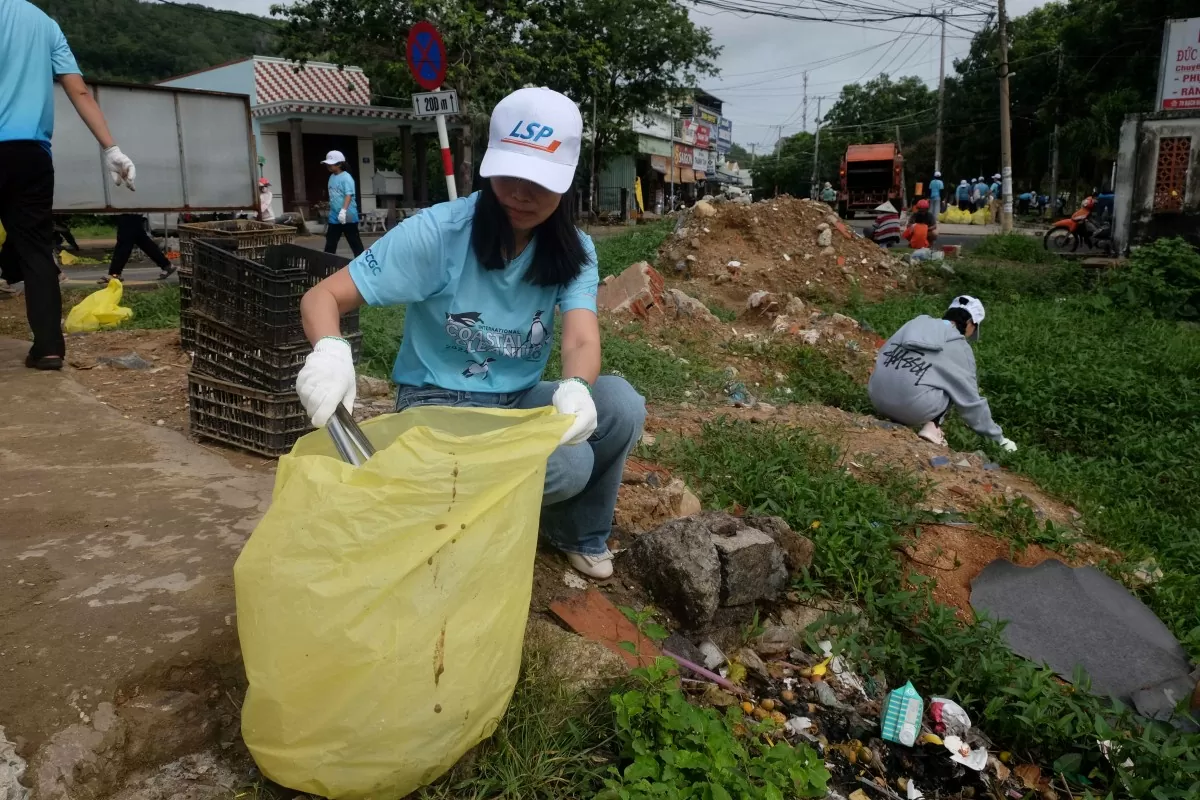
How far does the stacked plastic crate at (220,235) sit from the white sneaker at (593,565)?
273 centimetres

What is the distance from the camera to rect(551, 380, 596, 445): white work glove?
5.59 ft

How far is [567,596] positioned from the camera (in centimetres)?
217

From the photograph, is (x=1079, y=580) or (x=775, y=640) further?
(x=1079, y=580)

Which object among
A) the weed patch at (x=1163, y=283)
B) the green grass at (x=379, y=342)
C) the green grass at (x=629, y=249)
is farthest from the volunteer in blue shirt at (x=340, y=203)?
the weed patch at (x=1163, y=283)

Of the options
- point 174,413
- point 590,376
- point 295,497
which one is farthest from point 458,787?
point 174,413

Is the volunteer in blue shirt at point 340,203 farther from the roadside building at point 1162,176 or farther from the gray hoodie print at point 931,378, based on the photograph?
the roadside building at point 1162,176

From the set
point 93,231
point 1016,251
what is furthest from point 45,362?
point 93,231

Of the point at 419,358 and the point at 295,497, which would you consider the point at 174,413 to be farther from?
the point at 295,497

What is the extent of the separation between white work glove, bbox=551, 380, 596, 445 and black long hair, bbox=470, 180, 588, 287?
13.1 inches

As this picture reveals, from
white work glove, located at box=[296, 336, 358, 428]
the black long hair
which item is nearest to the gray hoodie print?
the black long hair

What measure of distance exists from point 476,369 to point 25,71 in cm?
291

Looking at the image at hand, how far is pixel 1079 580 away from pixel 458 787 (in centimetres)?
231

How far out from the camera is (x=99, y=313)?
5.38 metres

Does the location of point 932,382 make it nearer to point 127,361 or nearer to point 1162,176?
point 127,361
